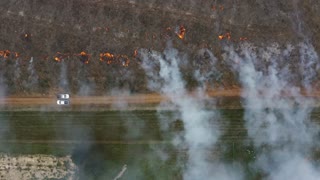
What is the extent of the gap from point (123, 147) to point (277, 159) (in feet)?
34.8

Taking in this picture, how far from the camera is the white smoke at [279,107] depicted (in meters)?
28.4

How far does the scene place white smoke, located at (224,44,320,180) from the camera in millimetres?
28375

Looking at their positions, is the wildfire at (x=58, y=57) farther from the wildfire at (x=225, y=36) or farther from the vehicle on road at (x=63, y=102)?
the wildfire at (x=225, y=36)

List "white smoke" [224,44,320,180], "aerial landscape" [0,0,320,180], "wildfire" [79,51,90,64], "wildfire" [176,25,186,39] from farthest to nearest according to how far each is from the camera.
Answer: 1. "wildfire" [176,25,186,39]
2. "wildfire" [79,51,90,64]
3. "aerial landscape" [0,0,320,180]
4. "white smoke" [224,44,320,180]

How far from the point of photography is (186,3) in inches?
1141

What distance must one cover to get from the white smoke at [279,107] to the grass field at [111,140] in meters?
1.13

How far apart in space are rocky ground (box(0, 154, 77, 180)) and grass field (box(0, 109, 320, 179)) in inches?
17.8

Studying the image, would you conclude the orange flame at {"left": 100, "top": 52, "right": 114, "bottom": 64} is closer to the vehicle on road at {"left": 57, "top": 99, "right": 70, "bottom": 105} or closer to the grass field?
the grass field

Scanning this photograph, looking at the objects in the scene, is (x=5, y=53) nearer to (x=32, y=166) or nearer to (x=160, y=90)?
(x=32, y=166)

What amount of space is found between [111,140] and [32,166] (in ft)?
19.1

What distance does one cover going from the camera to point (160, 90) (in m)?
28.6

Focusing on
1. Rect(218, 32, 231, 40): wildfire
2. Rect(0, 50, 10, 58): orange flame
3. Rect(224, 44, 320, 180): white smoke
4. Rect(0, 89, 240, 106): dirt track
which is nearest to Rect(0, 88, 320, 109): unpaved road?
Rect(0, 89, 240, 106): dirt track

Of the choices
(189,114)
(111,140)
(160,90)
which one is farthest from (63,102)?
(189,114)

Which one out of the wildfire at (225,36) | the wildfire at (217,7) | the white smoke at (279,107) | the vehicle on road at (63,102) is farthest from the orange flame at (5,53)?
the white smoke at (279,107)
